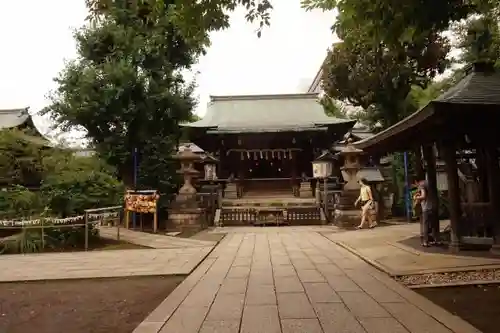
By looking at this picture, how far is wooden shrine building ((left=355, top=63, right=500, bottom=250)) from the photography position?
708cm

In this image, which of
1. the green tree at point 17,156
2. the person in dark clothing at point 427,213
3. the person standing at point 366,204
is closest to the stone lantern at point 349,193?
the person standing at point 366,204

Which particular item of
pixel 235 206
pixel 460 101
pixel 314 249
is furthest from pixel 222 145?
pixel 460 101

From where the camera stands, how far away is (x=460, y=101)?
6.89m

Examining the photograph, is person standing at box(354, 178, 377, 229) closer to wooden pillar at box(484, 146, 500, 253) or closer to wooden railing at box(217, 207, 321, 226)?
wooden railing at box(217, 207, 321, 226)

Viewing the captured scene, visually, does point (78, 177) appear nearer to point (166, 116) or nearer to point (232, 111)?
point (166, 116)

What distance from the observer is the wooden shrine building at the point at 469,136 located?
708 centimetres

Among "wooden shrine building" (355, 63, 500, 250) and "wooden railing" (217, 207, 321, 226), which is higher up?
"wooden shrine building" (355, 63, 500, 250)

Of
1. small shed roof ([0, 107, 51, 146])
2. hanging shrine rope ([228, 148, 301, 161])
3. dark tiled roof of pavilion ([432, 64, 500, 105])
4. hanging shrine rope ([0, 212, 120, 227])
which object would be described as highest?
small shed roof ([0, 107, 51, 146])

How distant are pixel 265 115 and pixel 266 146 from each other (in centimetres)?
465

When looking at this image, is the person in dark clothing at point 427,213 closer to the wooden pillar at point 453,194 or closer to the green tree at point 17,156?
the wooden pillar at point 453,194


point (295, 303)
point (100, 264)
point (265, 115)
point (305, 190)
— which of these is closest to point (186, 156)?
point (100, 264)

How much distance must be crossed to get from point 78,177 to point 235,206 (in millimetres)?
9821

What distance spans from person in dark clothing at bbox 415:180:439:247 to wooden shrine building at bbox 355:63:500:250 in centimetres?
22

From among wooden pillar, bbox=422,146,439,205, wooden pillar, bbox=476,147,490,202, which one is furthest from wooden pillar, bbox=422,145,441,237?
wooden pillar, bbox=476,147,490,202
